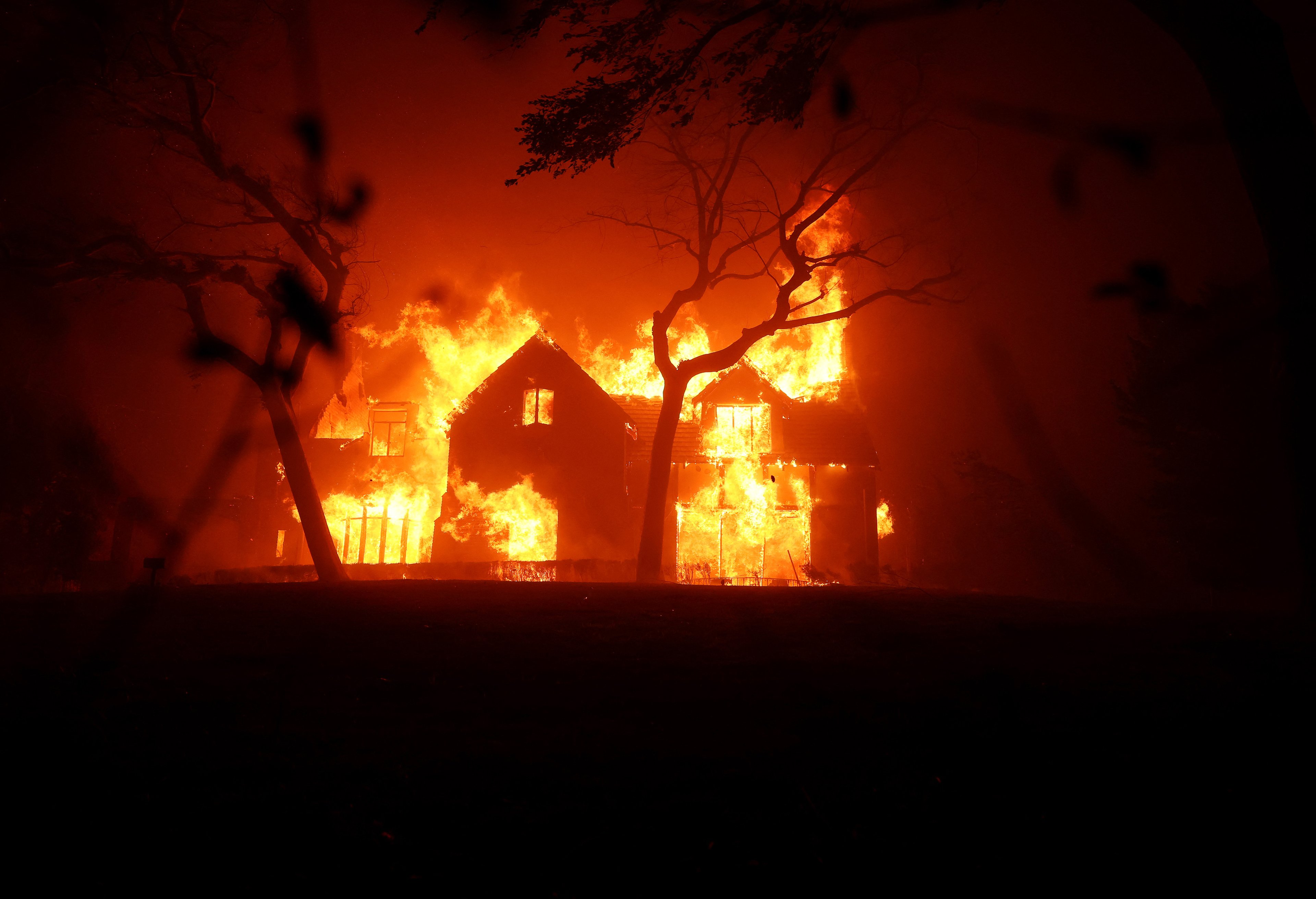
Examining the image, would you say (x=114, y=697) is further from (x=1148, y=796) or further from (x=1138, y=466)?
(x=1138, y=466)

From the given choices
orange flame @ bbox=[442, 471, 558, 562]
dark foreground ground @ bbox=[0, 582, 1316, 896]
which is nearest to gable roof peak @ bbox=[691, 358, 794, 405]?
orange flame @ bbox=[442, 471, 558, 562]

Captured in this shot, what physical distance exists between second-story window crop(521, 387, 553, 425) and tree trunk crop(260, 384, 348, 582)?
13.5 meters

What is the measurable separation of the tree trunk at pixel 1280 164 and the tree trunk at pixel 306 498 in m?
18.1

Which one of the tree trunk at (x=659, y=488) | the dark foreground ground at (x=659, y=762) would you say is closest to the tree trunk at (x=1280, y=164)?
the dark foreground ground at (x=659, y=762)

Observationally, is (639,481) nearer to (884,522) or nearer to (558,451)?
(558,451)

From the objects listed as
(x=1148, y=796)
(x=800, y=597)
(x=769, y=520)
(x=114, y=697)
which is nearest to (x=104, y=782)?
(x=114, y=697)

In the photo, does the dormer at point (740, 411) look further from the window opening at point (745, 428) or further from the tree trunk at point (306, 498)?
the tree trunk at point (306, 498)

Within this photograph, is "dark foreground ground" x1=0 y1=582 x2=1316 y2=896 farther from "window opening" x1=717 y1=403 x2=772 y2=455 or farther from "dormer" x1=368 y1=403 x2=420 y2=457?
"dormer" x1=368 y1=403 x2=420 y2=457

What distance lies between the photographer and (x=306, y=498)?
1917cm

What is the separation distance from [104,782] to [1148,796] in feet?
16.4

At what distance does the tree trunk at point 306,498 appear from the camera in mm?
19094

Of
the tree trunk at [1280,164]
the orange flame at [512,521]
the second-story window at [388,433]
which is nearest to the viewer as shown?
the tree trunk at [1280,164]

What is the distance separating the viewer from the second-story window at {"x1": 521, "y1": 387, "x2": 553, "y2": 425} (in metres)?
32.4

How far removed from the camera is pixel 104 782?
3.90 metres
